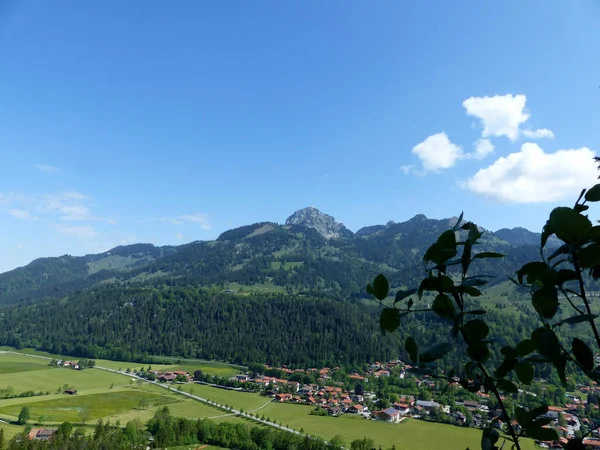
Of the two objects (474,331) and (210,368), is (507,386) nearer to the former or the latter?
(474,331)

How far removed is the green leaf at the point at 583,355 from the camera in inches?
45.0

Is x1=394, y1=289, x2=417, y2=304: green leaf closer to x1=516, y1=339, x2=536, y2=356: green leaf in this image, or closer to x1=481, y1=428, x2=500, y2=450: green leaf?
x1=516, y1=339, x2=536, y2=356: green leaf

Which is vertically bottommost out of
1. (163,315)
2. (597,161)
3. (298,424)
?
(298,424)

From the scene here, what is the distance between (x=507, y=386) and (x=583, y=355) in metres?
0.38

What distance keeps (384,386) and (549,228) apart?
91.9m

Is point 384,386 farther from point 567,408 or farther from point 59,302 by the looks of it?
point 59,302

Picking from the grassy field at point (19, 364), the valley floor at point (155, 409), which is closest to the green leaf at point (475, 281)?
the valley floor at point (155, 409)

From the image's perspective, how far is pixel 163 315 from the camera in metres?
148

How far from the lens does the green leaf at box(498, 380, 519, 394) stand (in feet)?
4.67

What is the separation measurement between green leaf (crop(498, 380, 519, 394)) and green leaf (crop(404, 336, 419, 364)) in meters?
0.31

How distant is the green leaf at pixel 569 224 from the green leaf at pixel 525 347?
43 centimetres

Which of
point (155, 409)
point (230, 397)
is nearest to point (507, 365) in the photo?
point (155, 409)

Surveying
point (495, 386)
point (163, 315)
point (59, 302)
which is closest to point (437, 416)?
point (495, 386)

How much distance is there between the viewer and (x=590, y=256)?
1.16m
